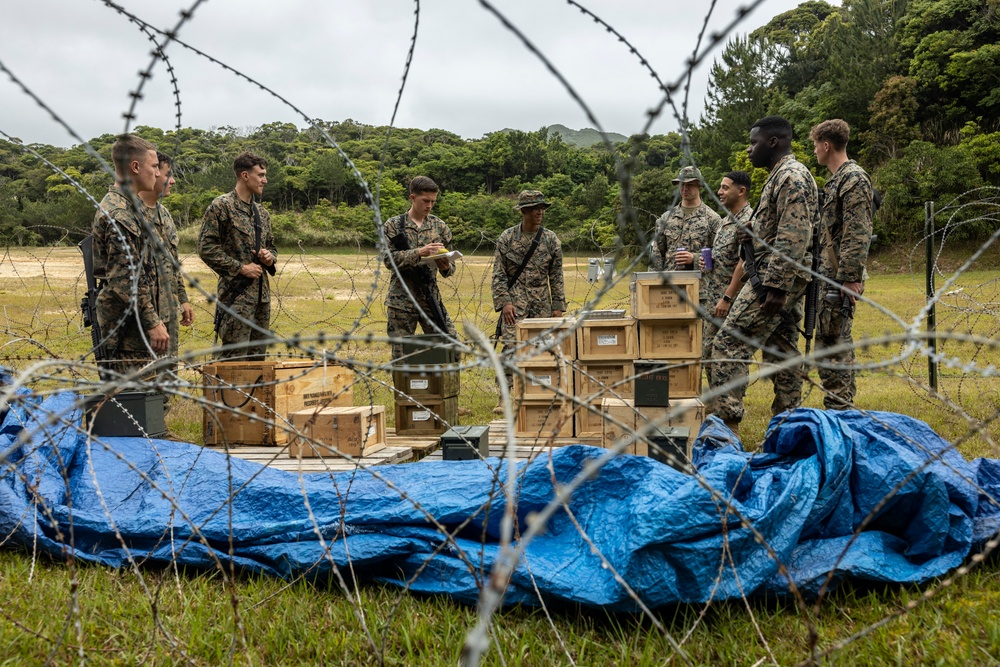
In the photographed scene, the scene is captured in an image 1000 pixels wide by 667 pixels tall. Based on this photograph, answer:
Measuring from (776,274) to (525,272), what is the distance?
2.94m

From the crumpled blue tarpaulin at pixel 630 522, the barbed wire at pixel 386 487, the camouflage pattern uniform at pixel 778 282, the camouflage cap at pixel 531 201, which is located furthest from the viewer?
the camouflage cap at pixel 531 201

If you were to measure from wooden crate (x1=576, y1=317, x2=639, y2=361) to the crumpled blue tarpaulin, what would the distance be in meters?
1.98

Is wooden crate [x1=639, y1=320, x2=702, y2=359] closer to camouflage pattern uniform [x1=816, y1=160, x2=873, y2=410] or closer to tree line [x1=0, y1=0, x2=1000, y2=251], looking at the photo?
camouflage pattern uniform [x1=816, y1=160, x2=873, y2=410]

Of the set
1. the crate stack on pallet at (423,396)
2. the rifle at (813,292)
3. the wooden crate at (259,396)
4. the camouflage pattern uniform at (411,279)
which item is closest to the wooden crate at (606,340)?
the crate stack on pallet at (423,396)

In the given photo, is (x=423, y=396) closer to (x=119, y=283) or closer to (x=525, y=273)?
(x=525, y=273)

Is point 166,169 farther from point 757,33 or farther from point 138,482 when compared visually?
point 757,33

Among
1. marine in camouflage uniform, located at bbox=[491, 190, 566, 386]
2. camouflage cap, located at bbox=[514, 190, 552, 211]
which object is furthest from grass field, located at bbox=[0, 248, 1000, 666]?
marine in camouflage uniform, located at bbox=[491, 190, 566, 386]

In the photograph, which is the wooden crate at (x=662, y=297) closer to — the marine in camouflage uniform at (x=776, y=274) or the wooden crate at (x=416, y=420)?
the marine in camouflage uniform at (x=776, y=274)

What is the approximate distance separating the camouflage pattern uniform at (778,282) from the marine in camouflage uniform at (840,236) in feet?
0.66

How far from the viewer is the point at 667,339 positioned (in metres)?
5.75

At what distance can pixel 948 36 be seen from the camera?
34.2 m

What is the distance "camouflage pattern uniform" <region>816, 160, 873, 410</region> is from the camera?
5.04 metres

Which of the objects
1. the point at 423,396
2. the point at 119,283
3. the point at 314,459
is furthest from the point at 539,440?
the point at 119,283

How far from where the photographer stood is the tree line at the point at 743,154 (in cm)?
2953
